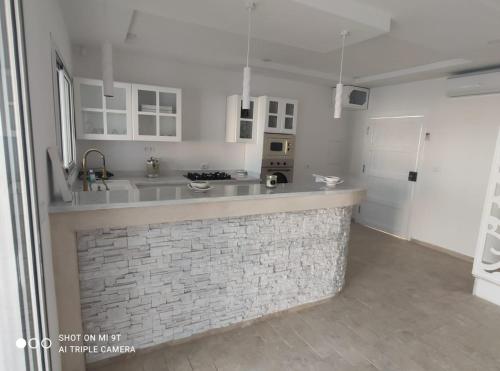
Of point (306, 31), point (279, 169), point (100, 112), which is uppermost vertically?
point (306, 31)

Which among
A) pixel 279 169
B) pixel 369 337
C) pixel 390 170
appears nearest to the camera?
pixel 369 337

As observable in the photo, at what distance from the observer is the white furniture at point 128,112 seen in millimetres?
3455

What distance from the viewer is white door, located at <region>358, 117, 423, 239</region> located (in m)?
Result: 4.88

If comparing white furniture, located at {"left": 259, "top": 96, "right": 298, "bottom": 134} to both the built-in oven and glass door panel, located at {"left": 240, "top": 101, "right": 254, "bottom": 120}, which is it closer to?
glass door panel, located at {"left": 240, "top": 101, "right": 254, "bottom": 120}

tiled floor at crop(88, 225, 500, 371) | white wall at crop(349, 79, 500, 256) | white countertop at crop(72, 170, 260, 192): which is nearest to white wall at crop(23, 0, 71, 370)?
tiled floor at crop(88, 225, 500, 371)

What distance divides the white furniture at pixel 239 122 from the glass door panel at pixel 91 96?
184cm

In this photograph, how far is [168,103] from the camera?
3.98 meters

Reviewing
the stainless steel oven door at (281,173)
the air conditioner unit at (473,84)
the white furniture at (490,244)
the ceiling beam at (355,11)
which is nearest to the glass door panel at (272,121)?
the stainless steel oven door at (281,173)

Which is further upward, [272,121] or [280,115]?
[280,115]

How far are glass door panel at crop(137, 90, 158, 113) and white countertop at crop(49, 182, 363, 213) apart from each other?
6.30 feet

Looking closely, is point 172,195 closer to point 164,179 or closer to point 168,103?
→ point 164,179

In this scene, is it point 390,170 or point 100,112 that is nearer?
point 100,112

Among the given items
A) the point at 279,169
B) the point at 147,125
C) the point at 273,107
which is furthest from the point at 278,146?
the point at 147,125

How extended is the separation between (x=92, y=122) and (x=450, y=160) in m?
5.01
